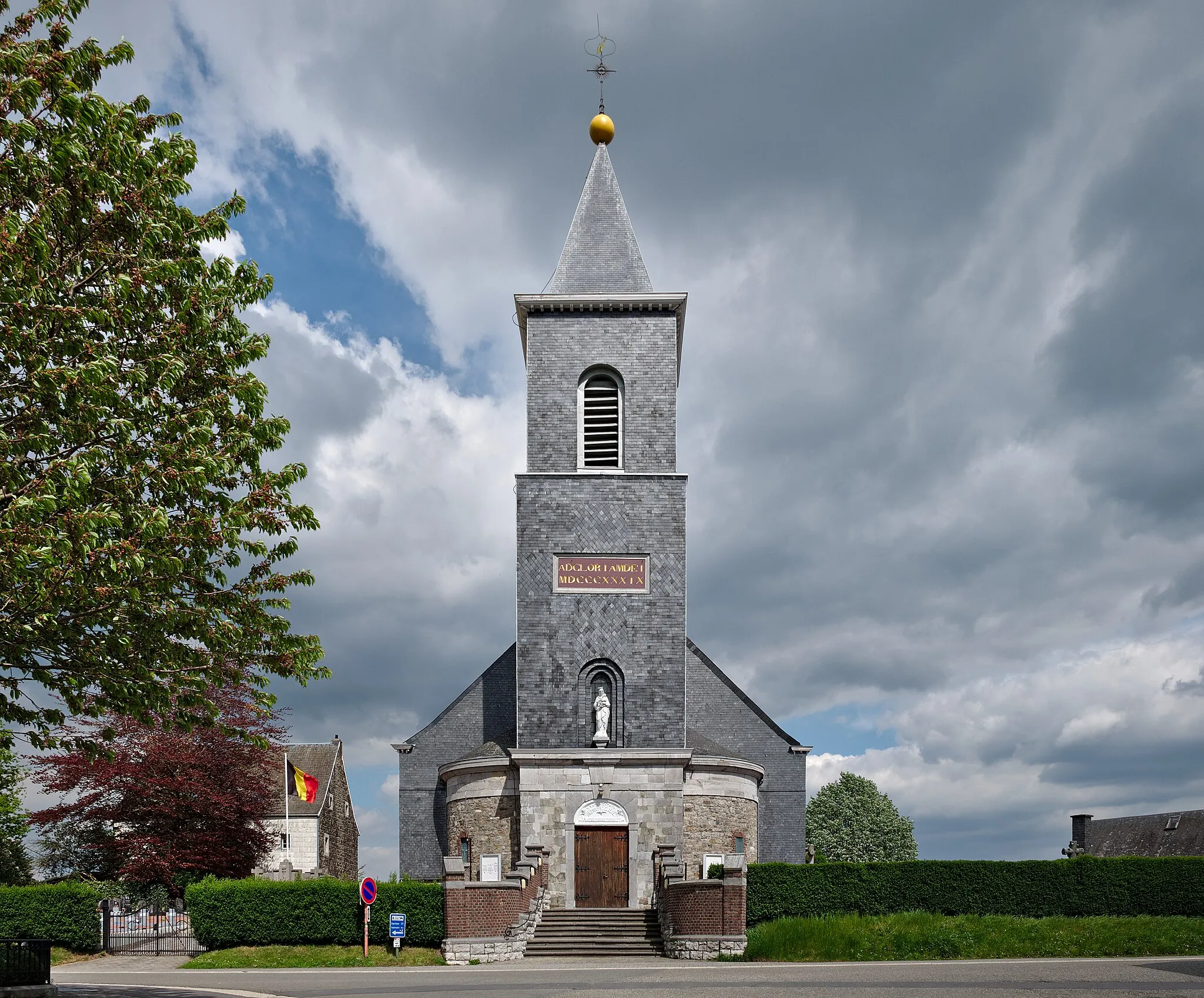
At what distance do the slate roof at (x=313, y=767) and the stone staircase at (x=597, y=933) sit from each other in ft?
103

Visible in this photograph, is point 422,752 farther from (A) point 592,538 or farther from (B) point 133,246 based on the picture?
(B) point 133,246

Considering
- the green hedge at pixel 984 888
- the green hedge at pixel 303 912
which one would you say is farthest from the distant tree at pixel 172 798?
the green hedge at pixel 984 888

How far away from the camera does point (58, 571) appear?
11586mm

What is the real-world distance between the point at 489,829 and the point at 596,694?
4.77 metres

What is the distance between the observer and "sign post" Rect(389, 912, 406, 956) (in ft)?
83.8

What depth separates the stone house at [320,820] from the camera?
183 ft

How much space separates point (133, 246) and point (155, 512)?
3.34 metres

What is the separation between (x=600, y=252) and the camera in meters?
36.2

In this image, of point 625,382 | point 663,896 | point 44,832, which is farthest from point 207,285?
point 44,832

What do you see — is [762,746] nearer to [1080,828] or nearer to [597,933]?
[597,933]

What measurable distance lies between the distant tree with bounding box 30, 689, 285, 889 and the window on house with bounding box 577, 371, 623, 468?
12171 mm

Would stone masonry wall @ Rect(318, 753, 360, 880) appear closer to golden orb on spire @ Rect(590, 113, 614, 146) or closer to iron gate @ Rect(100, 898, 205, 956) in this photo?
iron gate @ Rect(100, 898, 205, 956)

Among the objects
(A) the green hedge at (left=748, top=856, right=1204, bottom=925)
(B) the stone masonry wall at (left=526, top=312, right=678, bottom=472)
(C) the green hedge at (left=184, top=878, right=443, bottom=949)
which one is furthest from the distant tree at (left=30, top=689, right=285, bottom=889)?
(A) the green hedge at (left=748, top=856, right=1204, bottom=925)

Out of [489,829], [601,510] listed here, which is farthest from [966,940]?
[601,510]
